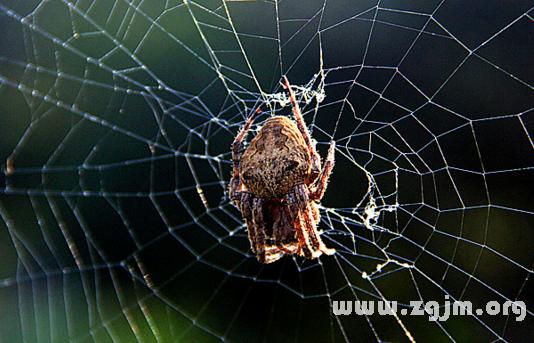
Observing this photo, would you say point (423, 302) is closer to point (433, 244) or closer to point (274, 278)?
point (433, 244)

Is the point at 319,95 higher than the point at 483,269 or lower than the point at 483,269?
higher

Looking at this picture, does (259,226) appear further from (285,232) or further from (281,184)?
(281,184)

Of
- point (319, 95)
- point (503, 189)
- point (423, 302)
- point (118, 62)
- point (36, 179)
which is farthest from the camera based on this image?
point (36, 179)

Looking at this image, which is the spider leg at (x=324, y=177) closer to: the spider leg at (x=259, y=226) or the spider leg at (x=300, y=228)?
the spider leg at (x=300, y=228)

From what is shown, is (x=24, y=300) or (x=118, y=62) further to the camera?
(x=118, y=62)

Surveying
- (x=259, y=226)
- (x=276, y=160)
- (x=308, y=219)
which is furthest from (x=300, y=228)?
(x=276, y=160)

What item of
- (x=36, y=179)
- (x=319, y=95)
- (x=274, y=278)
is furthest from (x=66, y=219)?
(x=319, y=95)

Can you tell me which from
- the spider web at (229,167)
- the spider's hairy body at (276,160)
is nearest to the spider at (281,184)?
the spider's hairy body at (276,160)
